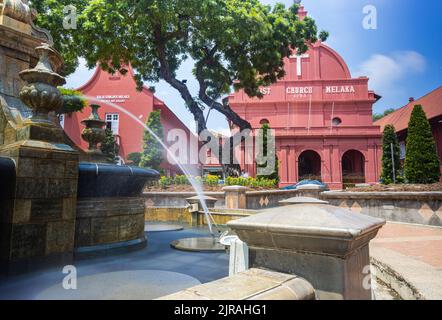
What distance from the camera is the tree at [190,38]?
14.0 metres

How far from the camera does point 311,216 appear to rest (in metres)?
1.87

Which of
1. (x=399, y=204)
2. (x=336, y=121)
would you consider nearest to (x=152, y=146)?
(x=399, y=204)

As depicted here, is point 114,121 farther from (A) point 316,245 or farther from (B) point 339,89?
(A) point 316,245

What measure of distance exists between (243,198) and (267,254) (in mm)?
9372

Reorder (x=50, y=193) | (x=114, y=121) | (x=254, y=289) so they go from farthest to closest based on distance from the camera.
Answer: (x=114, y=121), (x=50, y=193), (x=254, y=289)

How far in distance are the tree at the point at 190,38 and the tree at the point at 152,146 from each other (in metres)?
7.06

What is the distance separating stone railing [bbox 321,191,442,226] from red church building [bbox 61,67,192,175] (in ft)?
64.2

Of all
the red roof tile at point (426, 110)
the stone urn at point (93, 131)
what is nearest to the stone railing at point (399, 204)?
the stone urn at point (93, 131)

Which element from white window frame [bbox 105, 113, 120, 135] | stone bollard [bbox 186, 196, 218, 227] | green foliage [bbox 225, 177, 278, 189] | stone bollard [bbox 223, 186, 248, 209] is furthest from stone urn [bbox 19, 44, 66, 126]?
white window frame [bbox 105, 113, 120, 135]

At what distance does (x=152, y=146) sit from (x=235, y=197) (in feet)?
53.2

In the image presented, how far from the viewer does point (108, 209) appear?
439cm

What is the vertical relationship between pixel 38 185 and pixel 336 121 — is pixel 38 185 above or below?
below

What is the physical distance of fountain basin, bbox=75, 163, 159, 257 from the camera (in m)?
4.11
